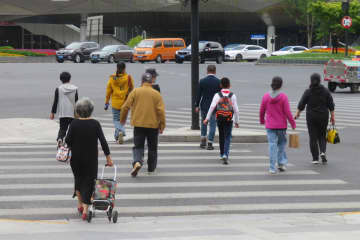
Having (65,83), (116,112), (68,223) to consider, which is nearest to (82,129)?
(68,223)

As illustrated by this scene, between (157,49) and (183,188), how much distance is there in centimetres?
4295

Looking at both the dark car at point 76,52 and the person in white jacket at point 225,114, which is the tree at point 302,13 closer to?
the dark car at point 76,52

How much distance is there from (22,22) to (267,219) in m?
72.6

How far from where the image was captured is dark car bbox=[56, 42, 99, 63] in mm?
52812

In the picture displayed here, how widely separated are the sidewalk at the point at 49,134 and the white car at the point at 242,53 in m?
44.6

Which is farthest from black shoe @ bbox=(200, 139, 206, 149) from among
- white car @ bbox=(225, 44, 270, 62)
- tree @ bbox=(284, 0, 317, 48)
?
tree @ bbox=(284, 0, 317, 48)

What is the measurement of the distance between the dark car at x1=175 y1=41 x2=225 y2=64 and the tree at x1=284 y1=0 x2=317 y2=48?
17547mm

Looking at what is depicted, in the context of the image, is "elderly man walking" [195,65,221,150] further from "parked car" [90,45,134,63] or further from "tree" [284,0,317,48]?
"tree" [284,0,317,48]

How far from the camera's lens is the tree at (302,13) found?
7031 centimetres

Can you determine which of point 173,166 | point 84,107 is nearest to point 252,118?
point 173,166

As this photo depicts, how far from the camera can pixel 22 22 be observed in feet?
257

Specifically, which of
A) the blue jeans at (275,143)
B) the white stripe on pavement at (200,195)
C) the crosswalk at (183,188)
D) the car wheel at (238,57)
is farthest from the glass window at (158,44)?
the white stripe on pavement at (200,195)

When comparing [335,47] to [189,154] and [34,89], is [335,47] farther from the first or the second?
[189,154]

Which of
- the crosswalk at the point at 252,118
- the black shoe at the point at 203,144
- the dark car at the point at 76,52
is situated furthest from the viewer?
the dark car at the point at 76,52
